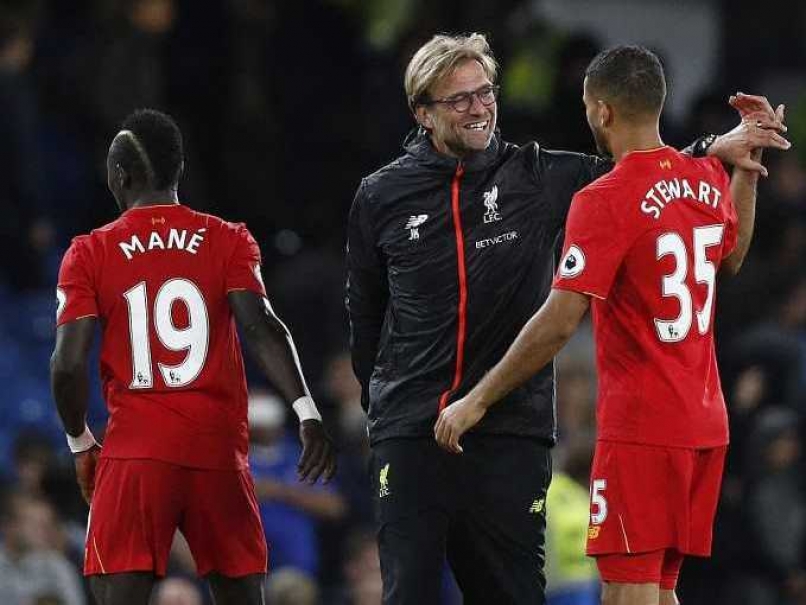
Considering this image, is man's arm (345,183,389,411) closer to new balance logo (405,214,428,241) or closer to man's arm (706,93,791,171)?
new balance logo (405,214,428,241)

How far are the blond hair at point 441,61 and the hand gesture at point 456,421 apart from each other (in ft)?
3.34

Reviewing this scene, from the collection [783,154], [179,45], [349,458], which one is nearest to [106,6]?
[179,45]

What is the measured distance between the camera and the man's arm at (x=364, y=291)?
5.96m

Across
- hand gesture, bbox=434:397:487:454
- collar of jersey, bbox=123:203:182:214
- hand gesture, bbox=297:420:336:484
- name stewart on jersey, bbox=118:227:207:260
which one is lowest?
hand gesture, bbox=297:420:336:484

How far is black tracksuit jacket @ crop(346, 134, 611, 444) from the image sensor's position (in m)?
5.78

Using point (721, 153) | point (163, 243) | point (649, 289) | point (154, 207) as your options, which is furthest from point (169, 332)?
point (721, 153)

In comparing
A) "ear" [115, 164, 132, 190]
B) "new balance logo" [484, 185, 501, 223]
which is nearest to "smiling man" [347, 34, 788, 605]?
"new balance logo" [484, 185, 501, 223]

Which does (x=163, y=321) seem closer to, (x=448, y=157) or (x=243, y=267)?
(x=243, y=267)

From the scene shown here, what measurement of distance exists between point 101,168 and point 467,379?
226 inches

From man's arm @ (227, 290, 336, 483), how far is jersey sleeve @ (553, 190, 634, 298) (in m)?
0.91

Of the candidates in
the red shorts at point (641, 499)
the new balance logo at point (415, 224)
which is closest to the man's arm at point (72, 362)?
the new balance logo at point (415, 224)

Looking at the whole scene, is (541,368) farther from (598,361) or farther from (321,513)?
(321,513)

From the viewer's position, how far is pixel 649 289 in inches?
212

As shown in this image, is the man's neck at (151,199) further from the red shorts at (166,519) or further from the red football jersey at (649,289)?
the red football jersey at (649,289)
